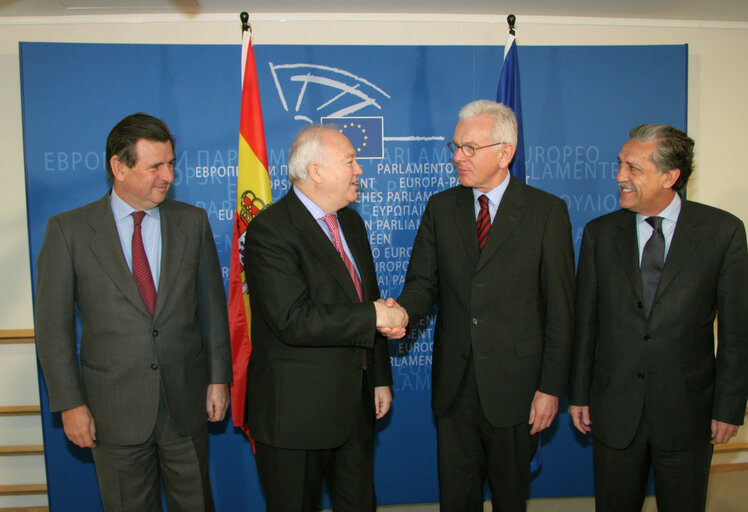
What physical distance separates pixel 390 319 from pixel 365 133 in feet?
5.25

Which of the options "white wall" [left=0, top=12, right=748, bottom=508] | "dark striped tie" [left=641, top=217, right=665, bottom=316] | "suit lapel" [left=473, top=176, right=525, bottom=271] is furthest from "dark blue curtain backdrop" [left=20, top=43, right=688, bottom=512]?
"dark striped tie" [left=641, top=217, right=665, bottom=316]

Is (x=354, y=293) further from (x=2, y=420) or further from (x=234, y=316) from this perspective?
(x=2, y=420)

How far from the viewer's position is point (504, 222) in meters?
2.12

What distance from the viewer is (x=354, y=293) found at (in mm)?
1950

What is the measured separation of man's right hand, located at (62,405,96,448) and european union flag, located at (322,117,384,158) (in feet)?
6.44

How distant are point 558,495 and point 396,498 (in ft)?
3.43

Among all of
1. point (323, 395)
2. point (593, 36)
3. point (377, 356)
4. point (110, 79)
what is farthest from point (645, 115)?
point (110, 79)

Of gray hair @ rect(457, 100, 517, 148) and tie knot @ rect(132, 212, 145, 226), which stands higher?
gray hair @ rect(457, 100, 517, 148)

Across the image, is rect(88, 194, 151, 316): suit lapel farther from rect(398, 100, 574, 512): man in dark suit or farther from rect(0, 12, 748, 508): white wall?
rect(0, 12, 748, 508): white wall

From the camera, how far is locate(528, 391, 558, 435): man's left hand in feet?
6.91

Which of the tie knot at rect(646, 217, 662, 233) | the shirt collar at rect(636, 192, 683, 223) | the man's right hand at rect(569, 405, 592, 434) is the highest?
the shirt collar at rect(636, 192, 683, 223)

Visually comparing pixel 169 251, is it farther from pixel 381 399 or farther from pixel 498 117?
pixel 498 117

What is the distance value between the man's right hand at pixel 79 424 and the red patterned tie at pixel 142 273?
47 centimetres

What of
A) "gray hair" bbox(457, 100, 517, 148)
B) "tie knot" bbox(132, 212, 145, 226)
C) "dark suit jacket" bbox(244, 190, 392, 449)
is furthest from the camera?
"gray hair" bbox(457, 100, 517, 148)
